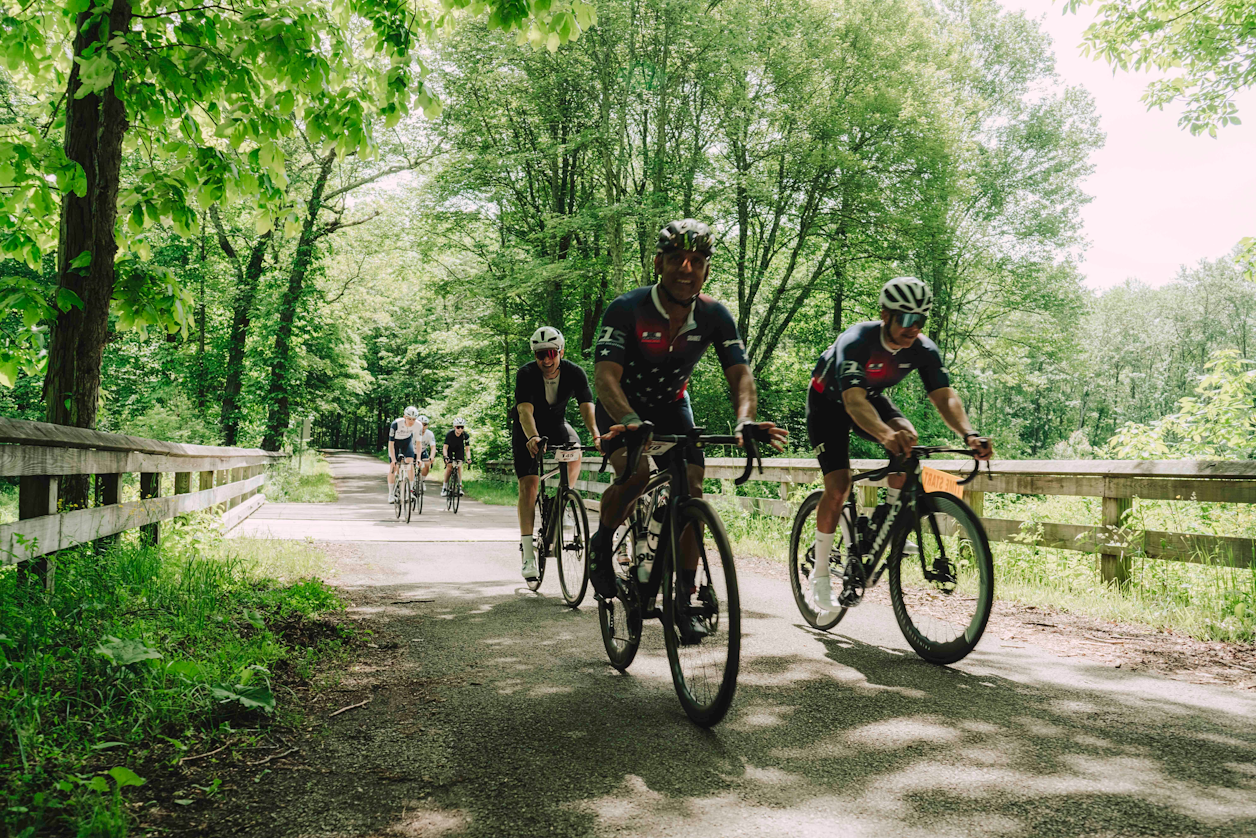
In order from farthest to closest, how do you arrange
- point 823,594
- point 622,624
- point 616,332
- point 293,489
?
point 293,489 < point 823,594 < point 622,624 < point 616,332

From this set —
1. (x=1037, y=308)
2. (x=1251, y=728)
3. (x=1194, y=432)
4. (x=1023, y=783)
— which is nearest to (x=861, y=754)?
(x=1023, y=783)

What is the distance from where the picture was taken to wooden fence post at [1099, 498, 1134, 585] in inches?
236

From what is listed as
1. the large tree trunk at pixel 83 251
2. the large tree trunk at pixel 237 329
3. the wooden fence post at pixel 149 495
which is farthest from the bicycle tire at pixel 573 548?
the large tree trunk at pixel 237 329

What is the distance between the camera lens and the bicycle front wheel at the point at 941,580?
13.9ft

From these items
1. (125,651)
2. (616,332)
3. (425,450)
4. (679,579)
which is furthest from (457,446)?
(679,579)

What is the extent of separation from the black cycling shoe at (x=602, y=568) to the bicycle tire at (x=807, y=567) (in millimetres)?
1645

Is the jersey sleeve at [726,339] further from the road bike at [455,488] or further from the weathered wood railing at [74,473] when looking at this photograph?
the road bike at [455,488]

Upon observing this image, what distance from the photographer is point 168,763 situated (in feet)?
9.12

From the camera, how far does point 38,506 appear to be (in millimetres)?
4141

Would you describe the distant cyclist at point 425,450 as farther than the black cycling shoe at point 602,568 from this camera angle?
Yes

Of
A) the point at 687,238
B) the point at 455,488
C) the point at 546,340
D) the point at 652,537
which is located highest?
the point at 687,238

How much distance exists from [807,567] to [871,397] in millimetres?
1234

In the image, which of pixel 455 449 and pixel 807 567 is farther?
pixel 455 449

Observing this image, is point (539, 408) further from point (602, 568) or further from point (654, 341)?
point (654, 341)
